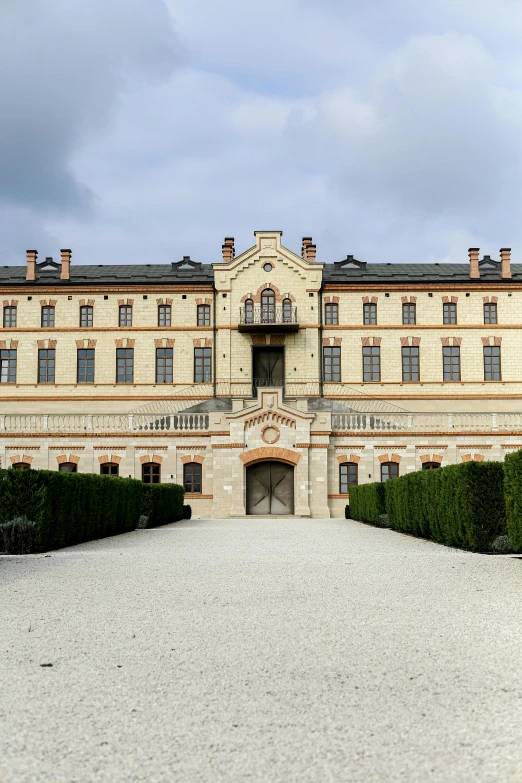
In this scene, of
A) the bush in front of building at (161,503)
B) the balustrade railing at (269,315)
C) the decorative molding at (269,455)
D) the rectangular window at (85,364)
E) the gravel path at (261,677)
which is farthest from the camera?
the rectangular window at (85,364)

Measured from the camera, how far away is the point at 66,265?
166 feet

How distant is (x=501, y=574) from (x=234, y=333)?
36.9 m

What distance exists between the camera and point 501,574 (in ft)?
40.6

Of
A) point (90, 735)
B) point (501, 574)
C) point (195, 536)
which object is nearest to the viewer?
point (90, 735)

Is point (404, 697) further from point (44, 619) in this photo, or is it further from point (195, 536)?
point (195, 536)

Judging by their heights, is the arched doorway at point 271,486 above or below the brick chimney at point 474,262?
below

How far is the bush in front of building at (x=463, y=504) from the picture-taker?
15773 mm

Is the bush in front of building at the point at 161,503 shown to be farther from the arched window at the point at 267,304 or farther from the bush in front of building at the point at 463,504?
the arched window at the point at 267,304

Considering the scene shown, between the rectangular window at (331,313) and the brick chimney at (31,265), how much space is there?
59.3 ft

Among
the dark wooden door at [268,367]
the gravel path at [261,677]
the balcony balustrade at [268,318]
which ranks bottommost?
the gravel path at [261,677]

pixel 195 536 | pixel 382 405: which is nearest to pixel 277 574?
pixel 195 536

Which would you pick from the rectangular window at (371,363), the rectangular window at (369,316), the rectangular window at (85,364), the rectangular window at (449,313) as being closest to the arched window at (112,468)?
the rectangular window at (85,364)

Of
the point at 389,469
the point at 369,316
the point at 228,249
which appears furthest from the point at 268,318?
the point at 389,469

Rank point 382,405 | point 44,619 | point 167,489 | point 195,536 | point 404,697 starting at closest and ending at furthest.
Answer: point 404,697, point 44,619, point 195,536, point 167,489, point 382,405
